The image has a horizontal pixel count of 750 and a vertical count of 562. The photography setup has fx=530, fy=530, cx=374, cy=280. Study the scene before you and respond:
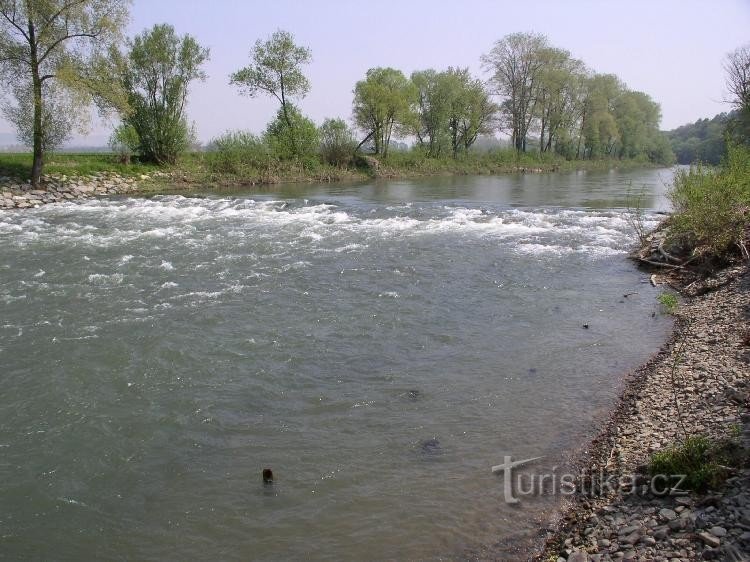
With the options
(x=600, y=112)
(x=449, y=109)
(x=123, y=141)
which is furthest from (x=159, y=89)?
(x=600, y=112)

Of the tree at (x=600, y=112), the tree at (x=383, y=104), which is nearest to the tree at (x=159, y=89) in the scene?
the tree at (x=383, y=104)

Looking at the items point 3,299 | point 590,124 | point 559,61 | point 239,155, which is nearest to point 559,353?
point 3,299

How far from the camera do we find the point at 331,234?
60.5 feet

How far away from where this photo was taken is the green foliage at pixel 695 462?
4.46 metres

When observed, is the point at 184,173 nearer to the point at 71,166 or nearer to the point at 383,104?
the point at 71,166

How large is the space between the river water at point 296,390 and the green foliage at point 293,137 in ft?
98.6

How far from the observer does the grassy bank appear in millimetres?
32000

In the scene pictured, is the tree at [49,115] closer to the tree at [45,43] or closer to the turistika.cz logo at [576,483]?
the tree at [45,43]

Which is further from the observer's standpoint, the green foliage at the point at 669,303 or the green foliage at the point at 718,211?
the green foliage at the point at 718,211

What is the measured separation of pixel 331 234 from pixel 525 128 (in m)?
57.0

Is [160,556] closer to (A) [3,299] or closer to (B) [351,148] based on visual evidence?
(A) [3,299]

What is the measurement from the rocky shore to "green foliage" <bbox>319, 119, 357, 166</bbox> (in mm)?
42703

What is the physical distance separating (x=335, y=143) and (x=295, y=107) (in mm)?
4807

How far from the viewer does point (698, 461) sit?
15.3 feet
